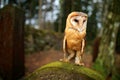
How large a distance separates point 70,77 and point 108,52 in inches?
240

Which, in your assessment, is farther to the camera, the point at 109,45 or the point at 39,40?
the point at 39,40

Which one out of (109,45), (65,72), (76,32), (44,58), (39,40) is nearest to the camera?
(65,72)

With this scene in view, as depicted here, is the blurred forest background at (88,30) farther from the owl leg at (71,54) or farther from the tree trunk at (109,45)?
the owl leg at (71,54)

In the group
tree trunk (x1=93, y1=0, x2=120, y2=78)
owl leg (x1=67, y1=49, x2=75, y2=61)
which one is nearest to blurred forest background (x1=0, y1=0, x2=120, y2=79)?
tree trunk (x1=93, y1=0, x2=120, y2=78)

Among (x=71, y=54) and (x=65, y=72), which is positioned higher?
(x=71, y=54)

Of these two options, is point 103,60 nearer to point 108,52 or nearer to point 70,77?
point 108,52

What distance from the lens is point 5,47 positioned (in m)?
10.4

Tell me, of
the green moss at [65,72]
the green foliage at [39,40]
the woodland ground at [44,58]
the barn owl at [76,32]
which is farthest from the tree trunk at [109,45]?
the green foliage at [39,40]

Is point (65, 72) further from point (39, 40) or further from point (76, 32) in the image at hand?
point (39, 40)

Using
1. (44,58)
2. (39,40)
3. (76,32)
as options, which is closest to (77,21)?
(76,32)

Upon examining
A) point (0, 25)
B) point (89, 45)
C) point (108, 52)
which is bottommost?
point (89, 45)

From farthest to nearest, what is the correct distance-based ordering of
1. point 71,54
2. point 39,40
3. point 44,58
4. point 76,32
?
Result: point 39,40 < point 44,58 < point 71,54 < point 76,32

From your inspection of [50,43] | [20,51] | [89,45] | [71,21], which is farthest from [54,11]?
[71,21]

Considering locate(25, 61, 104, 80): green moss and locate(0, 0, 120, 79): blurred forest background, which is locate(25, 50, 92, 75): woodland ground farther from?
locate(25, 61, 104, 80): green moss
